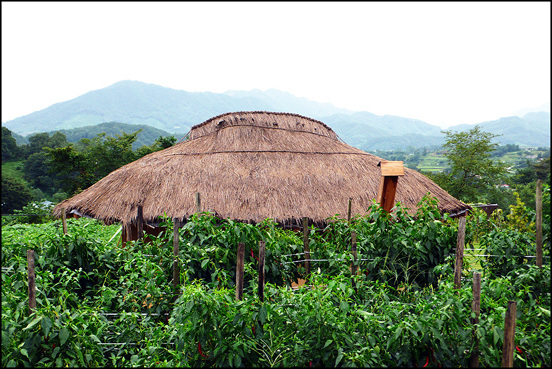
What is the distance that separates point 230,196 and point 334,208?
2.14 meters

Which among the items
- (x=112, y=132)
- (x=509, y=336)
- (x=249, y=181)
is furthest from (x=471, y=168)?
(x=112, y=132)

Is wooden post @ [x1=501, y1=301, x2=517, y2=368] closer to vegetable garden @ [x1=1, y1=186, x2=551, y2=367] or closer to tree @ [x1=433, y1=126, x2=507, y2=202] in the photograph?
vegetable garden @ [x1=1, y1=186, x2=551, y2=367]

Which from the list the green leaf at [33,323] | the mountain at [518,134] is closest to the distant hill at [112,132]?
the green leaf at [33,323]

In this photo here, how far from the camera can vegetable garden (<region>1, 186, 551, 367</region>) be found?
1.98 m

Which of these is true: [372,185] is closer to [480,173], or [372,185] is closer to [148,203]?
[148,203]

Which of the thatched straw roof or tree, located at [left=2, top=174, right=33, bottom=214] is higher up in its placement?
the thatched straw roof

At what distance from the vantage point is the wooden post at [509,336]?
5.65 feet

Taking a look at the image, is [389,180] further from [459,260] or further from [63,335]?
[63,335]

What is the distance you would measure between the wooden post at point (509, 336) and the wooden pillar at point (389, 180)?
1.55 meters

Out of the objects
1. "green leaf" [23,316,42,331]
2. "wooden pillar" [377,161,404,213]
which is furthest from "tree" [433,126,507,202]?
"green leaf" [23,316,42,331]

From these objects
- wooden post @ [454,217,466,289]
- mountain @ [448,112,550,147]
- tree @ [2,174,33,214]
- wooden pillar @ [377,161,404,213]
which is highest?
mountain @ [448,112,550,147]

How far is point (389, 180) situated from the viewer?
3.29 metres

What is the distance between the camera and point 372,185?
25.6ft

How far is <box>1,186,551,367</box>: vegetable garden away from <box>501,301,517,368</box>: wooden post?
98mm
